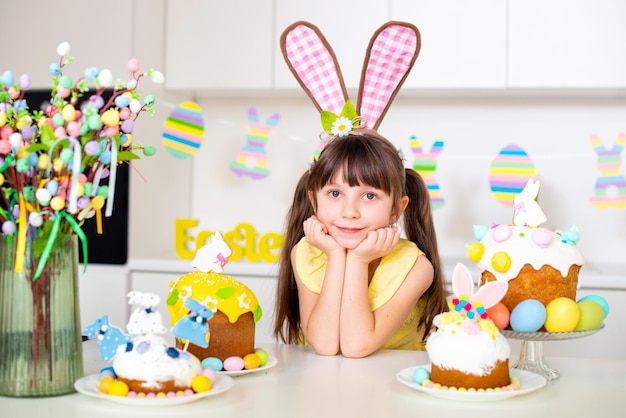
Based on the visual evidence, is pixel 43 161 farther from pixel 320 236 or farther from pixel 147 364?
pixel 320 236

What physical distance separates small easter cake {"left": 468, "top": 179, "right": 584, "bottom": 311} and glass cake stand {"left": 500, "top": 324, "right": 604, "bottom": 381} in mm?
51

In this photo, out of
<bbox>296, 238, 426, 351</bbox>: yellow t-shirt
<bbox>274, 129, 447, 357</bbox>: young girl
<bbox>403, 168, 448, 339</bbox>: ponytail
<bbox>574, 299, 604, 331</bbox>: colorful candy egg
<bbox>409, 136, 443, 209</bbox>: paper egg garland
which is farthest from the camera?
<bbox>409, 136, 443, 209</bbox>: paper egg garland

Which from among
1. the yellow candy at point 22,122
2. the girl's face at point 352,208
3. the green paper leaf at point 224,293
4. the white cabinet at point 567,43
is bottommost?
the green paper leaf at point 224,293

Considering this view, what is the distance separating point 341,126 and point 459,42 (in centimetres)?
137

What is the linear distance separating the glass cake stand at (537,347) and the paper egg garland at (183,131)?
Answer: 6.53 feet

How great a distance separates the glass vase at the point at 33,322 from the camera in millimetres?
1062

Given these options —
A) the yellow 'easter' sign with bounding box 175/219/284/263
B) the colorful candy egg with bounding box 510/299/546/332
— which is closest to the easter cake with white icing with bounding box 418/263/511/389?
the colorful candy egg with bounding box 510/299/546/332

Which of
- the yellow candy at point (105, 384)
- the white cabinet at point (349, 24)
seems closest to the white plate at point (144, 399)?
the yellow candy at point (105, 384)

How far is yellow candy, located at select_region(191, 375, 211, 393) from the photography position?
1044mm

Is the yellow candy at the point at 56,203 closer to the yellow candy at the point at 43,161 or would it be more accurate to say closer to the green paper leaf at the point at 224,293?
the yellow candy at the point at 43,161

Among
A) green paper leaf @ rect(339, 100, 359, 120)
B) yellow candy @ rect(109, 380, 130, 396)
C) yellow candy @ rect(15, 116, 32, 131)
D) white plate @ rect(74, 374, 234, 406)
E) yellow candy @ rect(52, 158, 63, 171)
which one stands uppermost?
green paper leaf @ rect(339, 100, 359, 120)

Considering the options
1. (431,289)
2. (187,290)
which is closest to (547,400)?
(187,290)

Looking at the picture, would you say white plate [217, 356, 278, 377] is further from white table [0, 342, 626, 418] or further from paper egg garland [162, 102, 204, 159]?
paper egg garland [162, 102, 204, 159]

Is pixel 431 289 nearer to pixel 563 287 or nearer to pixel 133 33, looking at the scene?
pixel 563 287
